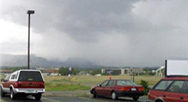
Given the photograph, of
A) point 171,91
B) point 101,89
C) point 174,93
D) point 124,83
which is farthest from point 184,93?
point 101,89

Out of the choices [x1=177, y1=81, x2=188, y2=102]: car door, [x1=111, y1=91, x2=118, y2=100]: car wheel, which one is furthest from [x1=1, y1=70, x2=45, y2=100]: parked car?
[x1=177, y1=81, x2=188, y2=102]: car door

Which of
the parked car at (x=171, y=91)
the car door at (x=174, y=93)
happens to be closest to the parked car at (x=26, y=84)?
the parked car at (x=171, y=91)

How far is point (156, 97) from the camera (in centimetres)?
1199

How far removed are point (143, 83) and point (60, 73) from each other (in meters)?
76.3

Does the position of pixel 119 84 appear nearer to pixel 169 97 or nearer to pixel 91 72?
pixel 169 97

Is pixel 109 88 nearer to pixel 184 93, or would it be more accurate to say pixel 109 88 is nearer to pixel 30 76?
pixel 30 76

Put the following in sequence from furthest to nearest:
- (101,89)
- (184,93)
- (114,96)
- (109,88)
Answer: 1. (101,89)
2. (109,88)
3. (114,96)
4. (184,93)

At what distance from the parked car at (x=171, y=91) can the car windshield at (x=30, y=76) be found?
30.4 ft

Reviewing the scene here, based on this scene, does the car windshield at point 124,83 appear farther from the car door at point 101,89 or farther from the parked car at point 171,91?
the parked car at point 171,91

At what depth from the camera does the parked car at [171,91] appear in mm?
10992

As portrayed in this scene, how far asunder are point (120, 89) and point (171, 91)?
28.6 feet

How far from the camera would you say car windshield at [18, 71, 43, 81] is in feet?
64.6

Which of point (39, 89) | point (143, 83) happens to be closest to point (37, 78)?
point (39, 89)

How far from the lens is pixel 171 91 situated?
11.5 meters
